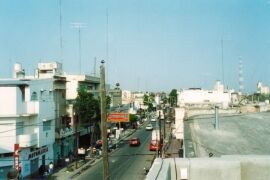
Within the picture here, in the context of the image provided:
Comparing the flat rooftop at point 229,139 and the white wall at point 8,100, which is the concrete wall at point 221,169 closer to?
the flat rooftop at point 229,139

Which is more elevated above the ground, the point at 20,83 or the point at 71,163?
the point at 20,83

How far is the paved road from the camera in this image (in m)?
34.7

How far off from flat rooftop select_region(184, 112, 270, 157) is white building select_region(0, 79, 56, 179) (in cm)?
1373

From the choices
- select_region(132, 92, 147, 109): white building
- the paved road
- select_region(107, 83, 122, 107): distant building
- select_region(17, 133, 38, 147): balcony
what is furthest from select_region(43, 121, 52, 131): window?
select_region(132, 92, 147, 109): white building

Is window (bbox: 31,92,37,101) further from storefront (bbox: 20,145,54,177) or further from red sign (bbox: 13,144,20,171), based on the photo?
red sign (bbox: 13,144,20,171)

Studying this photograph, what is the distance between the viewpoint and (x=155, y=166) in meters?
8.00

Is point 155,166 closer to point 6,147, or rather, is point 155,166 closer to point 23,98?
point 6,147

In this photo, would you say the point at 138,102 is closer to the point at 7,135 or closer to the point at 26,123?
the point at 26,123

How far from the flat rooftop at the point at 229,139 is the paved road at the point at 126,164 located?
8836 mm

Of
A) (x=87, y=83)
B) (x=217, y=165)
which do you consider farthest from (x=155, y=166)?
(x=87, y=83)

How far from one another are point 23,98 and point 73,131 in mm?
13386

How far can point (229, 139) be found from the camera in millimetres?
22672

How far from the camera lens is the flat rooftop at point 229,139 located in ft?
64.1

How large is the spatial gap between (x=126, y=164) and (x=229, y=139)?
20154 millimetres
